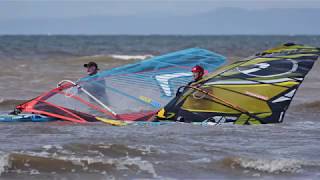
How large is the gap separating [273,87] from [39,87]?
985cm

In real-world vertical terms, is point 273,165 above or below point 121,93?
below

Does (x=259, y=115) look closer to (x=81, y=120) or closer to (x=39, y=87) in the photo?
(x=81, y=120)

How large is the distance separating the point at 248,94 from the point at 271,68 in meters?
0.53

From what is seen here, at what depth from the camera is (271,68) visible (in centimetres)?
1034

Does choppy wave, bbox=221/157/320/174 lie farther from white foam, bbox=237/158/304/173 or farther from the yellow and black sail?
the yellow and black sail

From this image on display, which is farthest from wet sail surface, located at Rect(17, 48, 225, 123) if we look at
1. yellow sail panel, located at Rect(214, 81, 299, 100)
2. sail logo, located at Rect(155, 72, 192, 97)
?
yellow sail panel, located at Rect(214, 81, 299, 100)

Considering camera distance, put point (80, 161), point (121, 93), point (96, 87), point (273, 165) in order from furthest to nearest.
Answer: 1. point (121, 93)
2. point (96, 87)
3. point (80, 161)
4. point (273, 165)

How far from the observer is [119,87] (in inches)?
437

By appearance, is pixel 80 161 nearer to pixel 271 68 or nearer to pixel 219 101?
pixel 219 101

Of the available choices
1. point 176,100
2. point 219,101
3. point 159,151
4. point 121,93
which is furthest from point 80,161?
point 121,93

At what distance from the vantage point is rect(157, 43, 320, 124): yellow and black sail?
10.1 meters

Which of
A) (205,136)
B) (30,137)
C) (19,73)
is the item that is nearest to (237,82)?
(205,136)

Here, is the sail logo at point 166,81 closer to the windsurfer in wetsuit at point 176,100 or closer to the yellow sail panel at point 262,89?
the windsurfer in wetsuit at point 176,100

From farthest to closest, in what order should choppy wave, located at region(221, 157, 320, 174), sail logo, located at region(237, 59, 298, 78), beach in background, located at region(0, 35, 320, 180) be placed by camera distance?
1. sail logo, located at region(237, 59, 298, 78)
2. choppy wave, located at region(221, 157, 320, 174)
3. beach in background, located at region(0, 35, 320, 180)
